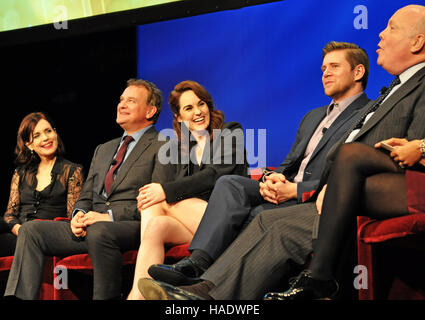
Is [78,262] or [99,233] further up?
[99,233]

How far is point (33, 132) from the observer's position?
3.86 metres

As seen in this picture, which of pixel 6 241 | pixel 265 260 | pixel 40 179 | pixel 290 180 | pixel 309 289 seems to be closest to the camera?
pixel 309 289

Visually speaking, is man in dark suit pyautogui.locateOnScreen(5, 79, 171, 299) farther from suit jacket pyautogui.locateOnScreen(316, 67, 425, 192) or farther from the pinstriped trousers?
suit jacket pyautogui.locateOnScreen(316, 67, 425, 192)

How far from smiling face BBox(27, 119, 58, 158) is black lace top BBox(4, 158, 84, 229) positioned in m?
0.12

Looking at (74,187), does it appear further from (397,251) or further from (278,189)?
(397,251)

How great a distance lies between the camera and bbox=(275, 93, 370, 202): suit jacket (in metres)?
2.71

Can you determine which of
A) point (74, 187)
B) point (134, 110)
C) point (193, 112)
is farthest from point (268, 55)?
point (74, 187)

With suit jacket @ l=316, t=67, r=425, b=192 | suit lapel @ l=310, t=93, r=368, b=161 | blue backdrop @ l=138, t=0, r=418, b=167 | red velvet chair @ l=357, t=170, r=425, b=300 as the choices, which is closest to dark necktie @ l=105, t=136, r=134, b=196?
blue backdrop @ l=138, t=0, r=418, b=167

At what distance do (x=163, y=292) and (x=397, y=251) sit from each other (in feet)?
2.92

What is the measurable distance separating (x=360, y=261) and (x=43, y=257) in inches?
67.9

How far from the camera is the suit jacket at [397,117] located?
2.30 m

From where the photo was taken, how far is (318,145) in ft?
9.09

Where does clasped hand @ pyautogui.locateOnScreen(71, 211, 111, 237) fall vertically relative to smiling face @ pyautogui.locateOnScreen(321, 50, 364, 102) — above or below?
below
